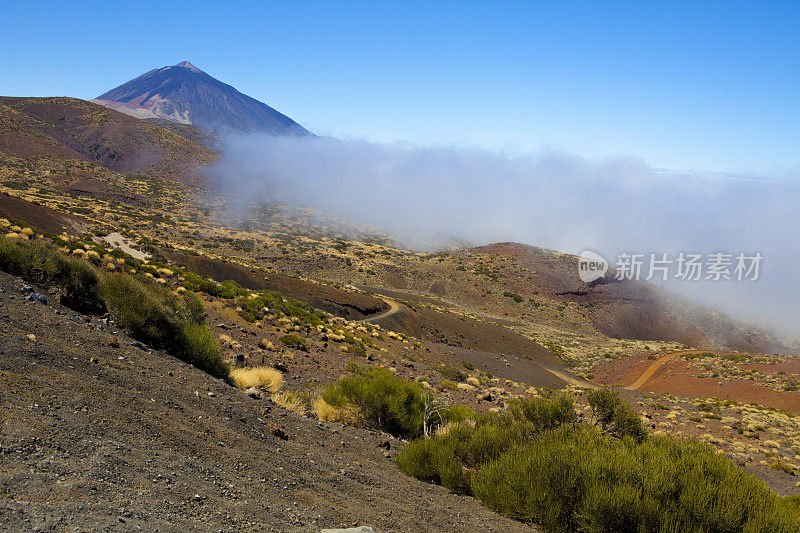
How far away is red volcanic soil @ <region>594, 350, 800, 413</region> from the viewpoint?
2783cm

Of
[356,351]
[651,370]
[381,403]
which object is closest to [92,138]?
[356,351]

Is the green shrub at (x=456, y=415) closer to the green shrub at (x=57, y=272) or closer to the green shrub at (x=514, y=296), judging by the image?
the green shrub at (x=57, y=272)

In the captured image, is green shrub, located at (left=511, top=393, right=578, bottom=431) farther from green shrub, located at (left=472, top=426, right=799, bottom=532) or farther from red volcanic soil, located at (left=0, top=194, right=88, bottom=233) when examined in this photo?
red volcanic soil, located at (left=0, top=194, right=88, bottom=233)

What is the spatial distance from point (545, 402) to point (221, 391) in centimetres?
687

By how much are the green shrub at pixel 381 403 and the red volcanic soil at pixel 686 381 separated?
26658 mm

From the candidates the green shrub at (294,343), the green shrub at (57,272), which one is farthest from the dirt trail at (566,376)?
the green shrub at (57,272)

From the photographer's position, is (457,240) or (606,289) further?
(457,240)

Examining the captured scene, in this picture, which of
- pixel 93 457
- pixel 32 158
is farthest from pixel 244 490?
pixel 32 158

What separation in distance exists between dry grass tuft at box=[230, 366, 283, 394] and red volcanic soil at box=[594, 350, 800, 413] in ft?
97.9

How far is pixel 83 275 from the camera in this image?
10344 mm

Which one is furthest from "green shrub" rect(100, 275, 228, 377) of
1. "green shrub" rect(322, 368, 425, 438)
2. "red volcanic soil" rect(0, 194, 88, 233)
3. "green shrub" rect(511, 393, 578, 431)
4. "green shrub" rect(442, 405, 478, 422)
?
"red volcanic soil" rect(0, 194, 88, 233)

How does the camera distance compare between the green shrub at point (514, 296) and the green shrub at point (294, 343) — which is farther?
the green shrub at point (514, 296)

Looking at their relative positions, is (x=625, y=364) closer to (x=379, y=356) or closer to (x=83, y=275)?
(x=379, y=356)

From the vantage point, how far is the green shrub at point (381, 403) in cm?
1134
